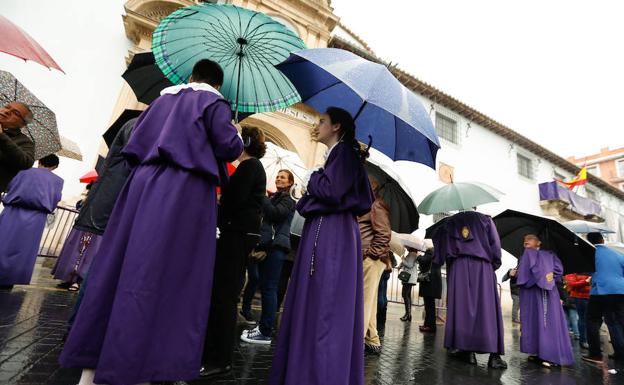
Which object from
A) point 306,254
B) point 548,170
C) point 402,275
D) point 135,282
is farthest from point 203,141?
point 548,170

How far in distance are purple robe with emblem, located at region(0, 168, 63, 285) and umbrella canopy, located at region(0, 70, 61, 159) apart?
61.9 inches

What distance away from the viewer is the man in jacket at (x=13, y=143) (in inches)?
109

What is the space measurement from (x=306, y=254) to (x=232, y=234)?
724 mm

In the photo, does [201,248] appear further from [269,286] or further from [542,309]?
[542,309]

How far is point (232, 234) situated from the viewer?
273cm

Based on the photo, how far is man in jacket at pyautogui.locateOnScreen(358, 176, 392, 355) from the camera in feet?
13.3

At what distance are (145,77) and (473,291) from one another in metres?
5.01

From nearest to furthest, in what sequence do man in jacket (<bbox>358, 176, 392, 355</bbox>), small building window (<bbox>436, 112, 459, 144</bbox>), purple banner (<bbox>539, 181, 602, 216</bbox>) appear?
1. man in jacket (<bbox>358, 176, 392, 355</bbox>)
2. small building window (<bbox>436, 112, 459, 144</bbox>)
3. purple banner (<bbox>539, 181, 602, 216</bbox>)

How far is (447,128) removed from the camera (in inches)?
655

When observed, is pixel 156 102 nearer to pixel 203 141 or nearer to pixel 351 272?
pixel 203 141

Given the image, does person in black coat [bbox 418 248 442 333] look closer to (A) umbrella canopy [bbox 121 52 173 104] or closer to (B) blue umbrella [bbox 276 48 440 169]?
(B) blue umbrella [bbox 276 48 440 169]

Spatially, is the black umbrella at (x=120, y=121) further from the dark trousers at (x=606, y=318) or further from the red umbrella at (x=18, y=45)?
the dark trousers at (x=606, y=318)

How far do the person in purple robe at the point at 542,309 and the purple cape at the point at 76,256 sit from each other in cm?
700

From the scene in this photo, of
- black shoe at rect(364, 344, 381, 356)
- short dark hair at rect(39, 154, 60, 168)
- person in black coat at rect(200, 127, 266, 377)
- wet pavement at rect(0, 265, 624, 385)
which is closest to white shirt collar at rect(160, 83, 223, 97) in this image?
person in black coat at rect(200, 127, 266, 377)
